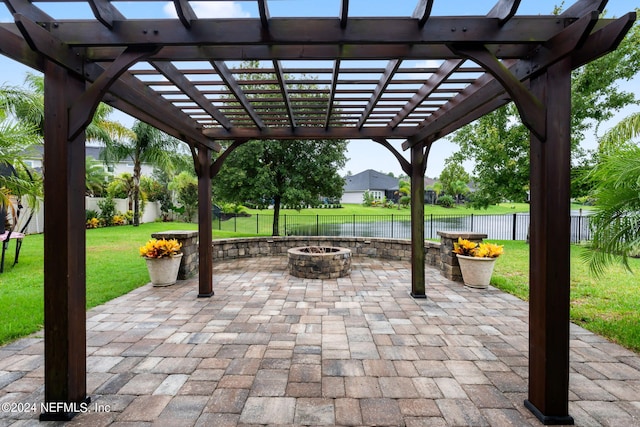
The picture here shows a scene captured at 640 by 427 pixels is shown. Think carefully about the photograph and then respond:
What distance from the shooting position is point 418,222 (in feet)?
16.2

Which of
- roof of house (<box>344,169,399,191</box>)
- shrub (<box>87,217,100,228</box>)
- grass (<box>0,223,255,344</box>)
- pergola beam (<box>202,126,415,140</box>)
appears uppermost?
roof of house (<box>344,169,399,191</box>)

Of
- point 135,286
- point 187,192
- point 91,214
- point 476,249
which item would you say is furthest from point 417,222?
point 187,192

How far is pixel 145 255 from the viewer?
5301mm

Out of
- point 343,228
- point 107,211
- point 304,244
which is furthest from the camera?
point 107,211

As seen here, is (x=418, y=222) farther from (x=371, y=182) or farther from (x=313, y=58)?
(x=371, y=182)

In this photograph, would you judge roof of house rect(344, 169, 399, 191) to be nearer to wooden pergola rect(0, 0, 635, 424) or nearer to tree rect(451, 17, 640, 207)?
tree rect(451, 17, 640, 207)

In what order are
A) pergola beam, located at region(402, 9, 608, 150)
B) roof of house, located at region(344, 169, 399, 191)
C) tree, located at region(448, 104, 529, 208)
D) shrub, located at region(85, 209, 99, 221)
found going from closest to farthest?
1. pergola beam, located at region(402, 9, 608, 150)
2. tree, located at region(448, 104, 529, 208)
3. shrub, located at region(85, 209, 99, 221)
4. roof of house, located at region(344, 169, 399, 191)

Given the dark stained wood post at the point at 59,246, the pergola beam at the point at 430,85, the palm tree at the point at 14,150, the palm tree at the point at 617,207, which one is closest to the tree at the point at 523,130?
the palm tree at the point at 617,207

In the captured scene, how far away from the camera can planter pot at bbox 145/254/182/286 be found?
17.5 feet

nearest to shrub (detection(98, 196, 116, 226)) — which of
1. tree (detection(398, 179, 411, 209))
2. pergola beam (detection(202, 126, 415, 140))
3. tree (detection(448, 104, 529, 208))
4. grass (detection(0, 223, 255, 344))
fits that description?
grass (detection(0, 223, 255, 344))

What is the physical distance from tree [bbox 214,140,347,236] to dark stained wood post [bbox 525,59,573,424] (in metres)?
8.40

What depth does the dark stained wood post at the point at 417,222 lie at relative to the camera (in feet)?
15.8

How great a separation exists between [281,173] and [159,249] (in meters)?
5.67

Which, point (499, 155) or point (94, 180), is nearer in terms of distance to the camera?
point (499, 155)
